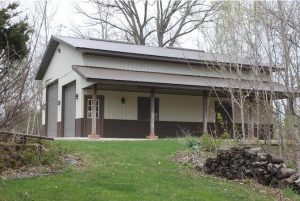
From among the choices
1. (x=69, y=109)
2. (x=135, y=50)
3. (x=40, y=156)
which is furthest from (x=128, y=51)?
(x=40, y=156)

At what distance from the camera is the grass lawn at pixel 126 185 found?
9.56 meters

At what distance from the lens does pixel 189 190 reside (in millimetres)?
10664

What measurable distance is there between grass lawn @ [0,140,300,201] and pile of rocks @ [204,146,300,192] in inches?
27.9

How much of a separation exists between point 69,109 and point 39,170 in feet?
55.5

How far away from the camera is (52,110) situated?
3203cm

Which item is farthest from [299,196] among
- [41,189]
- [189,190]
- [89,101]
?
[89,101]

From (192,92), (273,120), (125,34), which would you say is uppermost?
(125,34)

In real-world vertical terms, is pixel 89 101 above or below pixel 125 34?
below

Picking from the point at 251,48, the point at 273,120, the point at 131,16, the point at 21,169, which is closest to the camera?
the point at 21,169

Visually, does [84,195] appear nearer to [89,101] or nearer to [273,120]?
[273,120]

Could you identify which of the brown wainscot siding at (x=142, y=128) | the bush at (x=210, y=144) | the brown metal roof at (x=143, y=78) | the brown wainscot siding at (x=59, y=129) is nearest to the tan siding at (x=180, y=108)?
the brown wainscot siding at (x=142, y=128)

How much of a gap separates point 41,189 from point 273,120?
7.36 metres

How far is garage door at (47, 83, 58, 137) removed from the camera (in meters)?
31.3

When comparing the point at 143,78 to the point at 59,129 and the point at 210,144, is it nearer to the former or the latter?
the point at 59,129
